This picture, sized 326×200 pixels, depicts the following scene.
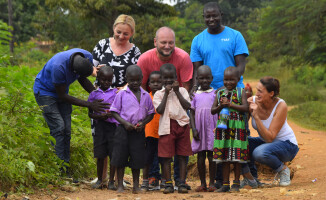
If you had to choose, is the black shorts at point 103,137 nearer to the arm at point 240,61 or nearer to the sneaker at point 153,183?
the sneaker at point 153,183

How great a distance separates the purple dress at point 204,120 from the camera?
5.78 meters

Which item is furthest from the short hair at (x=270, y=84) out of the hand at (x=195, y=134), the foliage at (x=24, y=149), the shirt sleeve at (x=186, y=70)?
the foliage at (x=24, y=149)

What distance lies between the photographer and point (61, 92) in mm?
5727

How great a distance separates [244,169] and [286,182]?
0.61 meters

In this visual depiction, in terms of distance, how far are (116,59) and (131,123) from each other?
1048 millimetres

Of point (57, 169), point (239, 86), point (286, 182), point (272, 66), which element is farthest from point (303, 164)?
point (272, 66)

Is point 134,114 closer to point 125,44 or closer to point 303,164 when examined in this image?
point 125,44

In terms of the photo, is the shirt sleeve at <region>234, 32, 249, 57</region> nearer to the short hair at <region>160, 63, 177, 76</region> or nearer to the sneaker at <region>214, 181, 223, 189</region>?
the short hair at <region>160, 63, 177, 76</region>

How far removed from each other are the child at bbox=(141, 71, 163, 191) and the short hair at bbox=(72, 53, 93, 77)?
0.78 meters

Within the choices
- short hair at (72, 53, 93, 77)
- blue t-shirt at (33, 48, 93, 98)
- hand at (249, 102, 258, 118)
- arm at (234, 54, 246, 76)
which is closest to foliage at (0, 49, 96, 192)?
blue t-shirt at (33, 48, 93, 98)

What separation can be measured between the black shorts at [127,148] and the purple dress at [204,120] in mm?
733

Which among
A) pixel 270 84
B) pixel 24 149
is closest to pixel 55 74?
pixel 24 149

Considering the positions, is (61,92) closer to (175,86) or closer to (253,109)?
(175,86)

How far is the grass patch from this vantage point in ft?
46.3
